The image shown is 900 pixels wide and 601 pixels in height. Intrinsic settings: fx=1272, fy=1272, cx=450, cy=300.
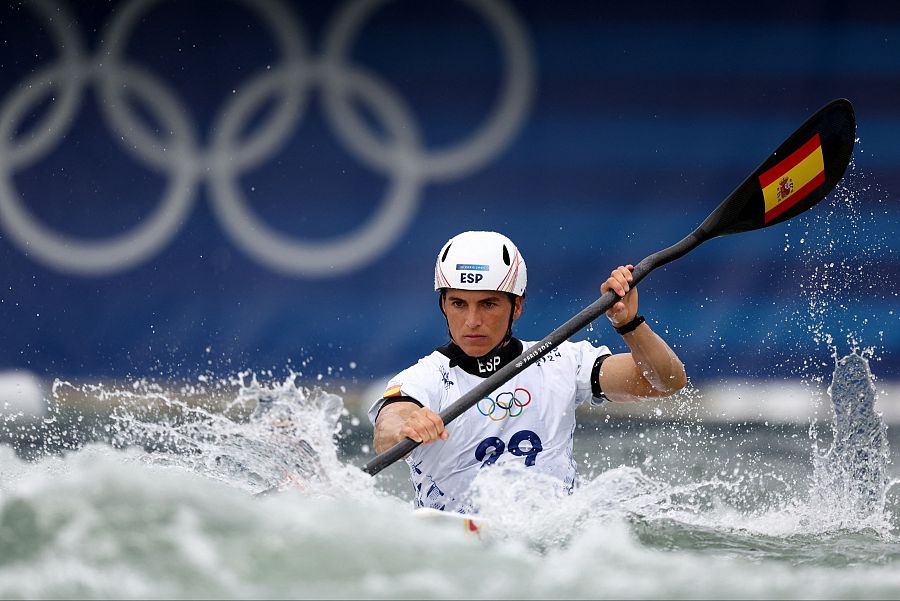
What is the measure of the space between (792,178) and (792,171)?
0.10ft

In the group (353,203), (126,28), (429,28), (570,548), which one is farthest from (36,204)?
(570,548)

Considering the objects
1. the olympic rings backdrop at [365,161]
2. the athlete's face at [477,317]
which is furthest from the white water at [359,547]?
the olympic rings backdrop at [365,161]

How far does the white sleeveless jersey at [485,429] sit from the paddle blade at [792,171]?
3.09ft

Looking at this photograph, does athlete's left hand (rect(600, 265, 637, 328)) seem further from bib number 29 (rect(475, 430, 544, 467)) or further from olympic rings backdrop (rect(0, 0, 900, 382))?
olympic rings backdrop (rect(0, 0, 900, 382))

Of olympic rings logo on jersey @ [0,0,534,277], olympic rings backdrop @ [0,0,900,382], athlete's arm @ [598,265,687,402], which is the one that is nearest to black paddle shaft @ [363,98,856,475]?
athlete's arm @ [598,265,687,402]

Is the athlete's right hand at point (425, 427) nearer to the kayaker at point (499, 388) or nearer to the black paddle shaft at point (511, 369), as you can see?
the black paddle shaft at point (511, 369)

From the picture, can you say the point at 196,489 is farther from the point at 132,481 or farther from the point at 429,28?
the point at 429,28

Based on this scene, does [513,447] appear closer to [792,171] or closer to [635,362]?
[635,362]

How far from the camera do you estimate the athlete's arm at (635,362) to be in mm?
4520

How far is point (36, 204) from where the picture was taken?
7.92 metres

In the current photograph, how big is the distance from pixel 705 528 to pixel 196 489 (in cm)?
202

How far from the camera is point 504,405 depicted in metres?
4.67

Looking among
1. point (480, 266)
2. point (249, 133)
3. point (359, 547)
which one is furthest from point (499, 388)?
point (249, 133)

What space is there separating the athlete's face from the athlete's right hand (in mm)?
429
